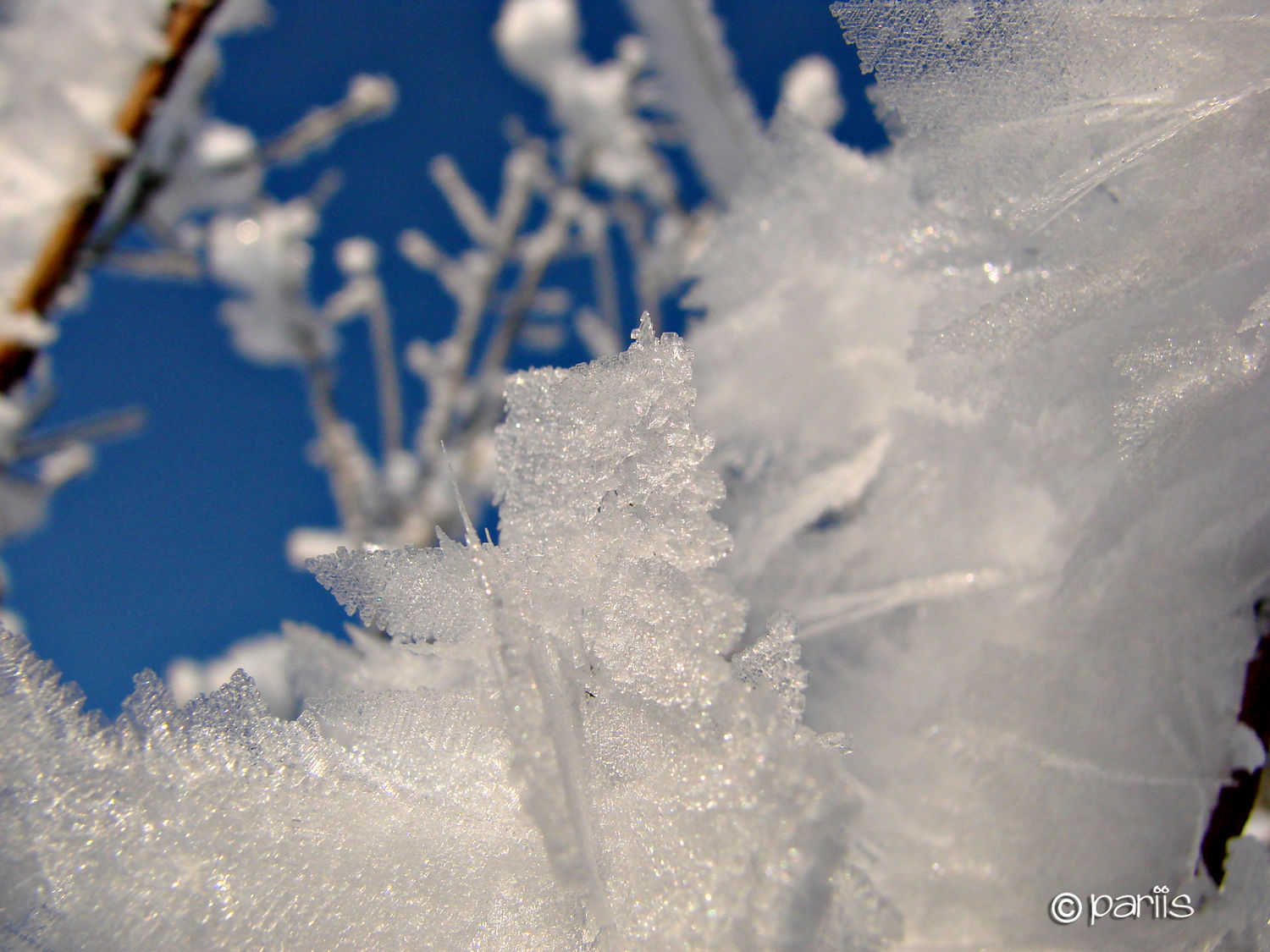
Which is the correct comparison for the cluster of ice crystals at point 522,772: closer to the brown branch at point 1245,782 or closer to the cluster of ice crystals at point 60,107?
the brown branch at point 1245,782

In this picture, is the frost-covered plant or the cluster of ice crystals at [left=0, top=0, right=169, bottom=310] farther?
the cluster of ice crystals at [left=0, top=0, right=169, bottom=310]

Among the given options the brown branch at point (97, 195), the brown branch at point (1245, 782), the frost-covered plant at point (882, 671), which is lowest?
the brown branch at point (1245, 782)

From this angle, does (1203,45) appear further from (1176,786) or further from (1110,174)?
(1176,786)

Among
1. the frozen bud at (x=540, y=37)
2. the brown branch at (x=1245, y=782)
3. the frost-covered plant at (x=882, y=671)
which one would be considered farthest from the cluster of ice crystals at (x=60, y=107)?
the frozen bud at (x=540, y=37)

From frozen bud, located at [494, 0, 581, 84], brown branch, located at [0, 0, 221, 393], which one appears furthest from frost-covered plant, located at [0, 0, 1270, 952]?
frozen bud, located at [494, 0, 581, 84]

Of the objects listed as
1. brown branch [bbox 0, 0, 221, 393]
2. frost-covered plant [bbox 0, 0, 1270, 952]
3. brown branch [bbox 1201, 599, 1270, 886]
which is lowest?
brown branch [bbox 1201, 599, 1270, 886]

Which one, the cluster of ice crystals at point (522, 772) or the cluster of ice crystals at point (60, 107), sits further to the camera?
the cluster of ice crystals at point (60, 107)

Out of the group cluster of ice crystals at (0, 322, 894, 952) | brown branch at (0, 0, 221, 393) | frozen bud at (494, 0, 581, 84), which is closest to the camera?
cluster of ice crystals at (0, 322, 894, 952)

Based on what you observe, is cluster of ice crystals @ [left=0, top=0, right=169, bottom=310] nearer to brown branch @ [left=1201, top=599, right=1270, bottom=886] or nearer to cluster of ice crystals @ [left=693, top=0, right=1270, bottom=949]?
cluster of ice crystals @ [left=693, top=0, right=1270, bottom=949]
